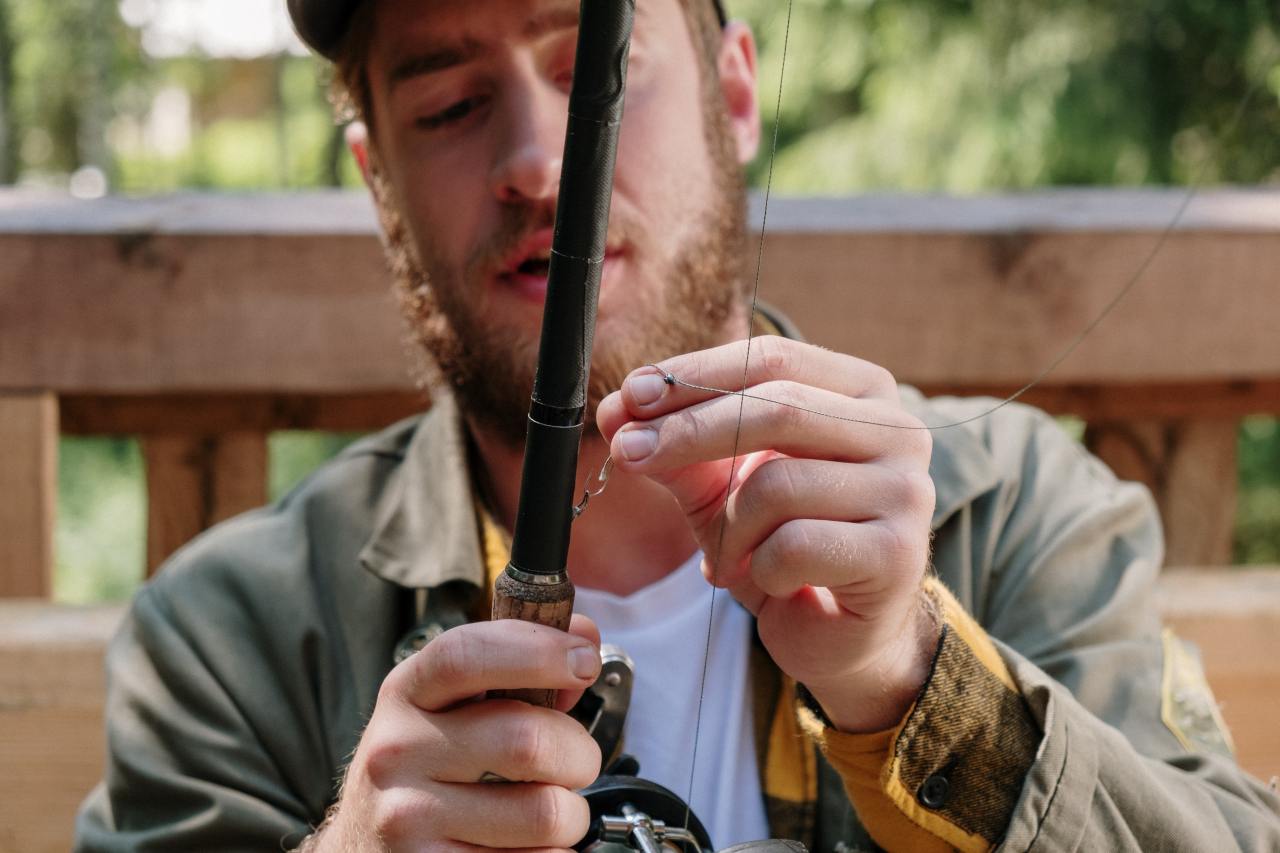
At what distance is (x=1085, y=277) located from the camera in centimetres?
147

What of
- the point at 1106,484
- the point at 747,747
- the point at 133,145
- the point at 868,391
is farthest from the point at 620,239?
the point at 133,145

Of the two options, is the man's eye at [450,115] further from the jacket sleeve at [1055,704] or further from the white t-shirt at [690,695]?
the jacket sleeve at [1055,704]

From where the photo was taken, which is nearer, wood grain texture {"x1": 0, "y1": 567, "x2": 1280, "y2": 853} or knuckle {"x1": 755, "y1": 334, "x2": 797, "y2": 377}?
knuckle {"x1": 755, "y1": 334, "x2": 797, "y2": 377}

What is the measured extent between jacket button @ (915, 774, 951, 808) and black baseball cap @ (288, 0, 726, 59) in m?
0.98

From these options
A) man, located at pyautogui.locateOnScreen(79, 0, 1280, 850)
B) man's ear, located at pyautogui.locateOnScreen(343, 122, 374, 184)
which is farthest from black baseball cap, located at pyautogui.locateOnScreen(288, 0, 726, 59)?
man's ear, located at pyautogui.locateOnScreen(343, 122, 374, 184)

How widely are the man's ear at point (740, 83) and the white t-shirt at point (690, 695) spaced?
1.85ft

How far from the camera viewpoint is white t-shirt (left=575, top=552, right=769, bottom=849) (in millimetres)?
1177

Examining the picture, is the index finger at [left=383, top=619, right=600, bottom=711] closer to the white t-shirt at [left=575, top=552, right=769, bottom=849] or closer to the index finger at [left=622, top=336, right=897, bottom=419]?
the index finger at [left=622, top=336, right=897, bottom=419]

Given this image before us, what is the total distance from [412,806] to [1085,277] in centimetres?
106

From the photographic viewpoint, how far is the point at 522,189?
3.71 ft

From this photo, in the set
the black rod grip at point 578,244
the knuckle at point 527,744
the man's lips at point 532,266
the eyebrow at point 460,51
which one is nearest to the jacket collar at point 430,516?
the man's lips at point 532,266

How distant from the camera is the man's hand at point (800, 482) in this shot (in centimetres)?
74

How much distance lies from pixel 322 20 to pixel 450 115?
21 centimetres

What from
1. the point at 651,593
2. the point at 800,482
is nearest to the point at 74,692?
the point at 651,593
